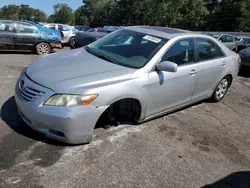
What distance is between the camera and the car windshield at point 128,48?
3.98 m

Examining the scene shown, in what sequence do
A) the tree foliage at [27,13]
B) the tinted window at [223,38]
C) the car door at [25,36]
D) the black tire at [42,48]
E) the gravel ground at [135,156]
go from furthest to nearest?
1. the tree foliage at [27,13]
2. the tinted window at [223,38]
3. the black tire at [42,48]
4. the car door at [25,36]
5. the gravel ground at [135,156]

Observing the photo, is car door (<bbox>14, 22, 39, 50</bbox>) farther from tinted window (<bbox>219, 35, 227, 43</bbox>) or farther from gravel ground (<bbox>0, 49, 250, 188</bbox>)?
tinted window (<bbox>219, 35, 227, 43</bbox>)

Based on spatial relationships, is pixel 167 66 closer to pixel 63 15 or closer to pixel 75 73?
pixel 75 73

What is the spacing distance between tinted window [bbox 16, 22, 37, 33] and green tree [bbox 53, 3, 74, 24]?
262 feet

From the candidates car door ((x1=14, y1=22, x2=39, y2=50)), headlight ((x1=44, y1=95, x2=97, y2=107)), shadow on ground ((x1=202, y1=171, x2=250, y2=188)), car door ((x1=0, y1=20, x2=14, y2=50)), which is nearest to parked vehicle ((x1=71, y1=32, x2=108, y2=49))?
car door ((x1=14, y1=22, x2=39, y2=50))

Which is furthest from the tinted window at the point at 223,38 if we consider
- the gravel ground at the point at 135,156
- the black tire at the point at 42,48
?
the gravel ground at the point at 135,156

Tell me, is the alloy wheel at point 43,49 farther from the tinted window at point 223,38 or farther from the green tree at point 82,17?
the green tree at point 82,17

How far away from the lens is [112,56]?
4.15 m

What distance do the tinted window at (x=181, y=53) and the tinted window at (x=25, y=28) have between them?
7576mm

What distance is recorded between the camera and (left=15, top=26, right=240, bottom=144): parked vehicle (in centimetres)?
316

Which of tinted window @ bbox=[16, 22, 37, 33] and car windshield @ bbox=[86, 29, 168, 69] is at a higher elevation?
car windshield @ bbox=[86, 29, 168, 69]

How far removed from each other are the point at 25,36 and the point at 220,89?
7.67 meters

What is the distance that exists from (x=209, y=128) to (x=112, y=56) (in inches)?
80.6

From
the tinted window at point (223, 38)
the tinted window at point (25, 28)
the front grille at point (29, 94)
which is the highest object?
the front grille at point (29, 94)
